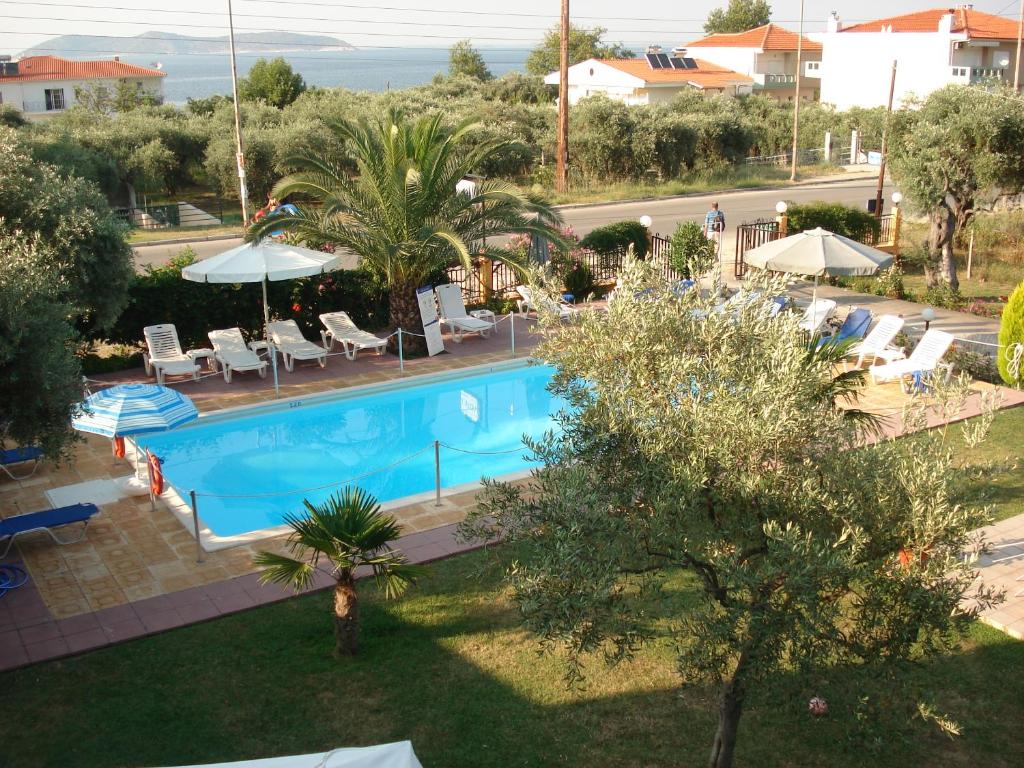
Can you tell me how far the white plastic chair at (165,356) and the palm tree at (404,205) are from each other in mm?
2076

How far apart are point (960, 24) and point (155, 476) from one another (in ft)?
187

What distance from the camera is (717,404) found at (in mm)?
5422

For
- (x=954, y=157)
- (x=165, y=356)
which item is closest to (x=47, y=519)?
(x=165, y=356)

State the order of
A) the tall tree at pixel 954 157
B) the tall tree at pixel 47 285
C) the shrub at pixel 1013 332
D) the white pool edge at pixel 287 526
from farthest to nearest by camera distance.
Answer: the tall tree at pixel 954 157 → the shrub at pixel 1013 332 → the white pool edge at pixel 287 526 → the tall tree at pixel 47 285

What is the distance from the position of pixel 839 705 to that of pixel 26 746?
223 inches

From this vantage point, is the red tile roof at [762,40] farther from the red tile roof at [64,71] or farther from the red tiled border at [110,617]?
the red tiled border at [110,617]

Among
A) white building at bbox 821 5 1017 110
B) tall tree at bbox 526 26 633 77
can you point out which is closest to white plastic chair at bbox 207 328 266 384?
white building at bbox 821 5 1017 110

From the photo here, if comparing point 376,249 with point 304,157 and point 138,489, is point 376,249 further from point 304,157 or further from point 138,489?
point 138,489

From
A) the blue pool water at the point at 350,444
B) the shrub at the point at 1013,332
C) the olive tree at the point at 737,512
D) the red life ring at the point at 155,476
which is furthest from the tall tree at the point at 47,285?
the shrub at the point at 1013,332

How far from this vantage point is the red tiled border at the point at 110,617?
8.40 meters

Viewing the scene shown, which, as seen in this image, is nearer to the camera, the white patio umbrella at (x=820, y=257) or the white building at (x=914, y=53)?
the white patio umbrella at (x=820, y=257)

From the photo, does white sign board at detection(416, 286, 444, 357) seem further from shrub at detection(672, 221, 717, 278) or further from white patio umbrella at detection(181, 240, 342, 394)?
shrub at detection(672, 221, 717, 278)

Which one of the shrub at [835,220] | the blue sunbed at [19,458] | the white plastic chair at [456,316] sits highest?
the shrub at [835,220]

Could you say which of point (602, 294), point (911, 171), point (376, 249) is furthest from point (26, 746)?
point (911, 171)
